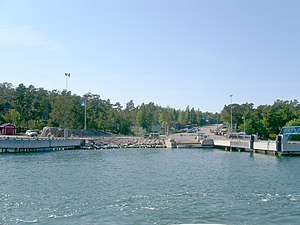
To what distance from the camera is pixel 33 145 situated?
230 feet

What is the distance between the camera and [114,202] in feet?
82.4

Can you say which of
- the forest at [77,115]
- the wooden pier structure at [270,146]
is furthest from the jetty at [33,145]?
the wooden pier structure at [270,146]

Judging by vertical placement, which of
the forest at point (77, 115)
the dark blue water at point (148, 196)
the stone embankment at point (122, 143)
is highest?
the forest at point (77, 115)

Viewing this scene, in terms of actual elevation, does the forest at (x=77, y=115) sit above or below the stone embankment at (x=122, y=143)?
above

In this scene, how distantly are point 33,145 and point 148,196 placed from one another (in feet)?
157

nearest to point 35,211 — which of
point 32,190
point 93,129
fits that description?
point 32,190

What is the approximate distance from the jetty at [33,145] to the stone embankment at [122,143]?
4.87 metres

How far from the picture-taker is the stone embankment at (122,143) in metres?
83.8

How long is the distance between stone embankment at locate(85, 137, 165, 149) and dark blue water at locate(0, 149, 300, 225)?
4089 centimetres

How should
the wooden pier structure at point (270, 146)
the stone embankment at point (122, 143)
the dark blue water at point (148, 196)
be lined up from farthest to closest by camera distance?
the stone embankment at point (122, 143), the wooden pier structure at point (270, 146), the dark blue water at point (148, 196)

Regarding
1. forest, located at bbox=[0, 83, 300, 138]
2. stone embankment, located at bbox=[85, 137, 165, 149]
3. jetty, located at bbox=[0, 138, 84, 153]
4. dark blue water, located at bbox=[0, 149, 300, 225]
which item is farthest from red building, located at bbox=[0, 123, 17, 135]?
dark blue water, located at bbox=[0, 149, 300, 225]

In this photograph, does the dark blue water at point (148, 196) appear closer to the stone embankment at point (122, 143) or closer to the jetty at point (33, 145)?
the jetty at point (33, 145)

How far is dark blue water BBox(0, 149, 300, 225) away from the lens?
845 inches

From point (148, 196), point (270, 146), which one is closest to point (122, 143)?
point (270, 146)
